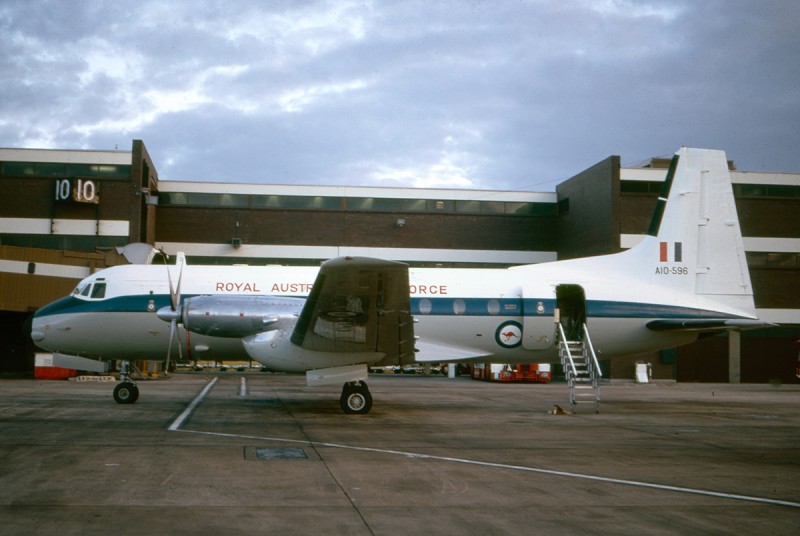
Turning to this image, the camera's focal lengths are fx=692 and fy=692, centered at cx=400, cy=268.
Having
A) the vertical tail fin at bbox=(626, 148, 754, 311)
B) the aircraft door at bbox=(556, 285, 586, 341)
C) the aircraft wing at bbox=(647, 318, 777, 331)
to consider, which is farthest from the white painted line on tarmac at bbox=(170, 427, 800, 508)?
the vertical tail fin at bbox=(626, 148, 754, 311)

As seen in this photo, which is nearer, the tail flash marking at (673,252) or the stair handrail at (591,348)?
the stair handrail at (591,348)

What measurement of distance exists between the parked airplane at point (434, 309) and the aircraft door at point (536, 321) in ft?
0.09

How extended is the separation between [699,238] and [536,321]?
588 cm

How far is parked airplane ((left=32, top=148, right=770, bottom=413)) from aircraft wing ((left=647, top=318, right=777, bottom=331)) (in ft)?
0.12

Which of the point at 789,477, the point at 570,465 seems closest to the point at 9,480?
the point at 570,465

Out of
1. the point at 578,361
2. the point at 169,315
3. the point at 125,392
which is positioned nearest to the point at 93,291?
the point at 125,392

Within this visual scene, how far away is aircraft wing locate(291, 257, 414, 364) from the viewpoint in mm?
14211

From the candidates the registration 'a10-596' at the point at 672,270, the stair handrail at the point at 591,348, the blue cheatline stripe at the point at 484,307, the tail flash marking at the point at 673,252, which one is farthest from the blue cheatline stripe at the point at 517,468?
the tail flash marking at the point at 673,252

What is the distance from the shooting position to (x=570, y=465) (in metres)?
10.3

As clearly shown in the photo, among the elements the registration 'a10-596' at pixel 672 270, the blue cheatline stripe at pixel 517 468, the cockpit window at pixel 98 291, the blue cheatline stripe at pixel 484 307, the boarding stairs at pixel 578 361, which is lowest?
the blue cheatline stripe at pixel 517 468

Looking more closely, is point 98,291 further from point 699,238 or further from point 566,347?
point 699,238

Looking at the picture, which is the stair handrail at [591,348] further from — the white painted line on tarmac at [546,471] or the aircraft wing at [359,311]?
the white painted line on tarmac at [546,471]

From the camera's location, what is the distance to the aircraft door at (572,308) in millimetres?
19406

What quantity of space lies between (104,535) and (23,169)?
126 ft
